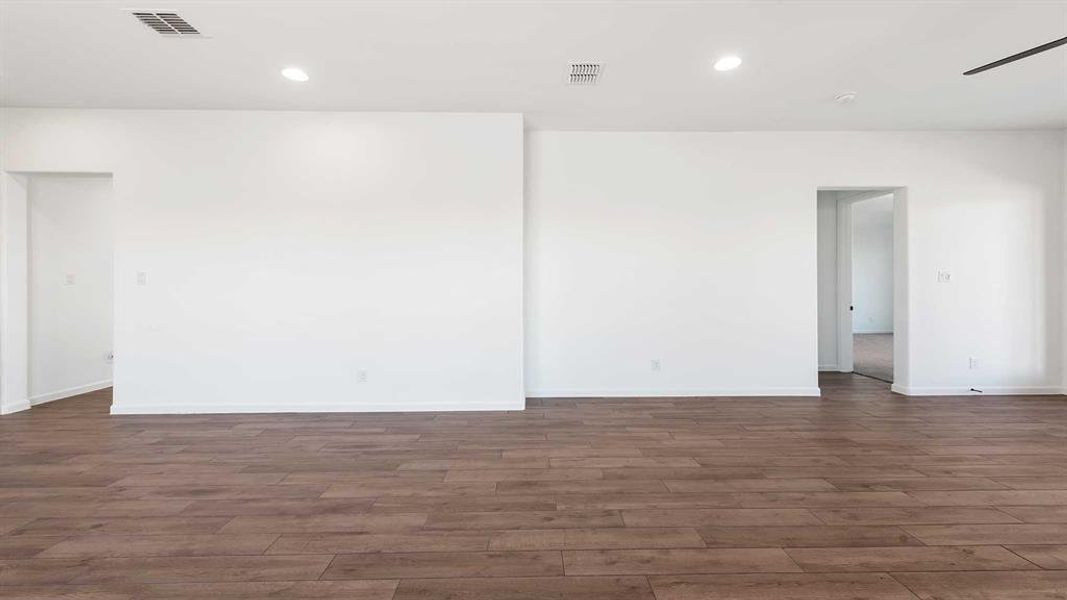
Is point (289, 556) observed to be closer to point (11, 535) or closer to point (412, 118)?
point (11, 535)

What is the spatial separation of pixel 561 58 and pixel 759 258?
3.13 m

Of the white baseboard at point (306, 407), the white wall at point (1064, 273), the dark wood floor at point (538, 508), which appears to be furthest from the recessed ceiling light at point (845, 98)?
the white baseboard at point (306, 407)

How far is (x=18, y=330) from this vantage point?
495 centimetres

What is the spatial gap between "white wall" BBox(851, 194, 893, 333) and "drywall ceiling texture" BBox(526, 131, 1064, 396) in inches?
326

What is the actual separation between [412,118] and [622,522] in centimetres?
402

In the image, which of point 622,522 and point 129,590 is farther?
point 622,522

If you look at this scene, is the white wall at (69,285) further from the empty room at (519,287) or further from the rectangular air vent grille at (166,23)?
the rectangular air vent grille at (166,23)

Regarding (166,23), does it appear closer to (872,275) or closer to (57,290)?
(57,290)

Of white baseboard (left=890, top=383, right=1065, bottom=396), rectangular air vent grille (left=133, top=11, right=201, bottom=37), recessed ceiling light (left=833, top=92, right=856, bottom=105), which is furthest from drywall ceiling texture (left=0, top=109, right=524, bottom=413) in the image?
white baseboard (left=890, top=383, right=1065, bottom=396)

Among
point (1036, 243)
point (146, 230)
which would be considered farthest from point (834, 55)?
point (146, 230)

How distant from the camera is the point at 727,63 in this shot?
3812 mm

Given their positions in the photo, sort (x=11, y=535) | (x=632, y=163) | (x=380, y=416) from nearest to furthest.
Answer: (x=11, y=535) < (x=380, y=416) < (x=632, y=163)

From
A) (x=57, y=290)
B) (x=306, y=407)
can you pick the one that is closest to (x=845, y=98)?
(x=306, y=407)

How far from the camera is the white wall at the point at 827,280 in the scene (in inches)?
282
